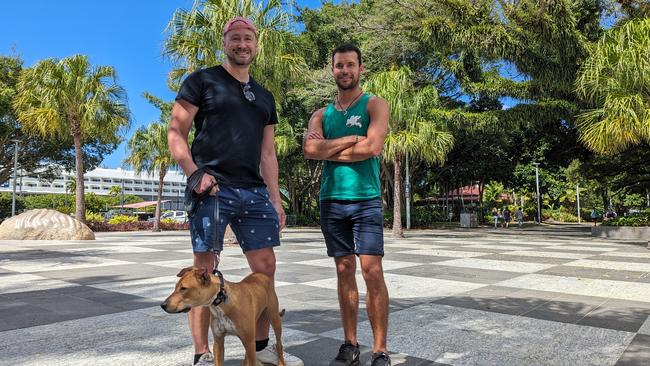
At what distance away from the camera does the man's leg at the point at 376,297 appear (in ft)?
8.87

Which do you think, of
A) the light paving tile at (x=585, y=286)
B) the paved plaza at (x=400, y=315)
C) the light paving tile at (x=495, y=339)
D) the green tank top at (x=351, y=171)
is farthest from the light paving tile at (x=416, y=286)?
the green tank top at (x=351, y=171)

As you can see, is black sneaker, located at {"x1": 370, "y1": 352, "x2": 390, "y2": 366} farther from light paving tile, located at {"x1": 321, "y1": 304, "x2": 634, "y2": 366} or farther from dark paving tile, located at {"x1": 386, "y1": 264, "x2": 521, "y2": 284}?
dark paving tile, located at {"x1": 386, "y1": 264, "x2": 521, "y2": 284}

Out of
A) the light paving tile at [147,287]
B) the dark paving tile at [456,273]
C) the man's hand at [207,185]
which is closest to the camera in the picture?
the man's hand at [207,185]

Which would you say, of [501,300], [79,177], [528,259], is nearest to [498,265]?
[528,259]

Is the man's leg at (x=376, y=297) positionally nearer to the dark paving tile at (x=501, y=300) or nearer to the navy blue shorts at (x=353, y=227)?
the navy blue shorts at (x=353, y=227)

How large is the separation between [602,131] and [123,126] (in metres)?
15.7

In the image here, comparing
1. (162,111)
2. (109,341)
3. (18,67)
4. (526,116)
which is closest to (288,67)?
(109,341)

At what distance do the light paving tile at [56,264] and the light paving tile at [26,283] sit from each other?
761 millimetres

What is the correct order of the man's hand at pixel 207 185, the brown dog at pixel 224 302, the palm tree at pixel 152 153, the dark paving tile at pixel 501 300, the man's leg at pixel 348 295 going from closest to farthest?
the brown dog at pixel 224 302 → the man's hand at pixel 207 185 → the man's leg at pixel 348 295 → the dark paving tile at pixel 501 300 → the palm tree at pixel 152 153

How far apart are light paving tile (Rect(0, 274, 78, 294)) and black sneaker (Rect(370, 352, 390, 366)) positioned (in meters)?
4.80

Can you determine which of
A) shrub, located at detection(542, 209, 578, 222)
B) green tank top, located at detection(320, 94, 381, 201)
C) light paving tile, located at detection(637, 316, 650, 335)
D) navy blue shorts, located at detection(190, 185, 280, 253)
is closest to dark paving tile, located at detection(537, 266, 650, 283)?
light paving tile, located at detection(637, 316, 650, 335)

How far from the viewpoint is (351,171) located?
109 inches

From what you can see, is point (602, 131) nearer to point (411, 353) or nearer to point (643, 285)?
point (643, 285)

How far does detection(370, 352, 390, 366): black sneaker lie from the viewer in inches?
102
